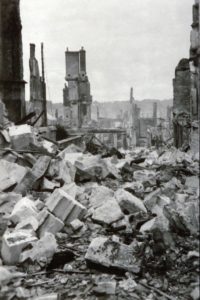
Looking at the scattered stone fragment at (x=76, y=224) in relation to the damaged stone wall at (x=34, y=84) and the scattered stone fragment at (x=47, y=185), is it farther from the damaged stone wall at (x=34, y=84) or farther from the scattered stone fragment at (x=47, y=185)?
the damaged stone wall at (x=34, y=84)

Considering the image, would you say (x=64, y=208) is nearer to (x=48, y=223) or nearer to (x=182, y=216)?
(x=48, y=223)

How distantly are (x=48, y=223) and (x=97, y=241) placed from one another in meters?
1.16

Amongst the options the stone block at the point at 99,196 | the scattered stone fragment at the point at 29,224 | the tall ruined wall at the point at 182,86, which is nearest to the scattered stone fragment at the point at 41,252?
the scattered stone fragment at the point at 29,224

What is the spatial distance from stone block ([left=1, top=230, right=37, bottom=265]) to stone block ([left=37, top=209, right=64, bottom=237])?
38 centimetres

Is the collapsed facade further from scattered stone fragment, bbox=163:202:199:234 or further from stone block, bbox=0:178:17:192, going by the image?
scattered stone fragment, bbox=163:202:199:234

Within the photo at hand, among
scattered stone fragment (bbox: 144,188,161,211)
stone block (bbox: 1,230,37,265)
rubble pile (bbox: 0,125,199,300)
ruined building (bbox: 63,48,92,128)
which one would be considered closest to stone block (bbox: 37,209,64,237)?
rubble pile (bbox: 0,125,199,300)

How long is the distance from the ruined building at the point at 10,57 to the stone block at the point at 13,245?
33.7ft

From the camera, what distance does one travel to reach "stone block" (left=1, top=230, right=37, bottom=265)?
4.02 m

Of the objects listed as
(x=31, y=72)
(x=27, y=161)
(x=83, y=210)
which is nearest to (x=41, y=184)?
(x=27, y=161)

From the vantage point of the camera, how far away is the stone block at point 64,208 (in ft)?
16.5

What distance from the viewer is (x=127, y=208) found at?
5.33m

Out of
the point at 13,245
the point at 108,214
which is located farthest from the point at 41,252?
the point at 108,214

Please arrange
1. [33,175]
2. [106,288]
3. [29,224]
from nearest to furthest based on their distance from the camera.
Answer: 1. [106,288]
2. [29,224]
3. [33,175]

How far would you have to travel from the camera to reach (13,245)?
4.02 meters
